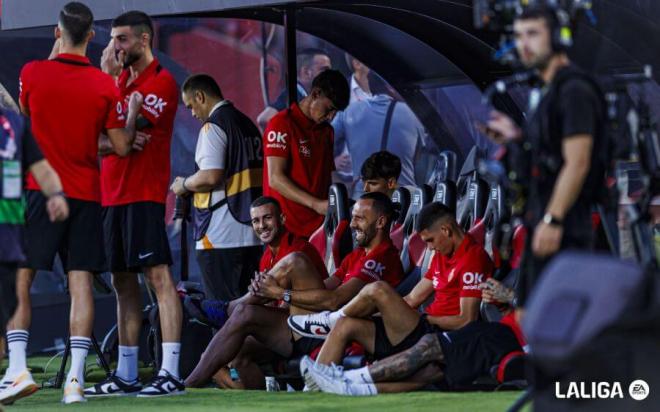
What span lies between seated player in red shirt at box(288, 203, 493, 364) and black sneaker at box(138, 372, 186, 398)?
32.6 inches

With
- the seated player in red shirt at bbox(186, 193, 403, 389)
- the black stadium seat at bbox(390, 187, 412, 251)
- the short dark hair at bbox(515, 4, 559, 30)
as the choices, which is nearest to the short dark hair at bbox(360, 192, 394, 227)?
the seated player in red shirt at bbox(186, 193, 403, 389)

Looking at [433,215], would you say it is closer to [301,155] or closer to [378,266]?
[378,266]

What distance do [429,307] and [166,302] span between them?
1540 mm

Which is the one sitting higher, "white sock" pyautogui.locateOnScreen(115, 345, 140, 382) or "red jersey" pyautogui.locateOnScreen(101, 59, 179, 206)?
"red jersey" pyautogui.locateOnScreen(101, 59, 179, 206)

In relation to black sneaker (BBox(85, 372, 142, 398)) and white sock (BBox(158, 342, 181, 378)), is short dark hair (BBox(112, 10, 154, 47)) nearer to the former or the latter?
white sock (BBox(158, 342, 181, 378))

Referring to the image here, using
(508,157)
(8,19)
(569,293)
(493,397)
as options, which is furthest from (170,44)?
(569,293)

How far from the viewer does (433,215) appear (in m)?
8.48

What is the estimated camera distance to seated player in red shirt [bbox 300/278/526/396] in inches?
309

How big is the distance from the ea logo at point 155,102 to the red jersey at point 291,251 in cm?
132

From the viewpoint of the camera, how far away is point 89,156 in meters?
7.97

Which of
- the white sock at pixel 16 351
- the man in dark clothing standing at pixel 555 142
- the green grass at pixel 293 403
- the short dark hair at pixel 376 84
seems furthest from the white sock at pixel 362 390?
the short dark hair at pixel 376 84

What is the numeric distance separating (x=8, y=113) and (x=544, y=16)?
2.64 meters

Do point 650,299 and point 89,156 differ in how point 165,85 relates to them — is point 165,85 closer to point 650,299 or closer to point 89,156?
point 89,156

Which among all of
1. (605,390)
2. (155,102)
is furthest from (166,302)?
(605,390)
